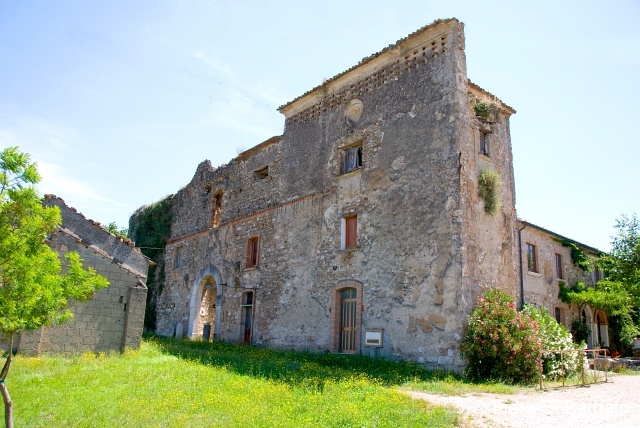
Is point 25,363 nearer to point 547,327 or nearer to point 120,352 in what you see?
point 120,352

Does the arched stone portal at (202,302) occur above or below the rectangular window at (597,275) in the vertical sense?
below

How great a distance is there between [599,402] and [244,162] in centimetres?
1625

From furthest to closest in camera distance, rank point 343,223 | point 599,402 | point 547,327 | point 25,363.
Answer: point 343,223 < point 547,327 < point 25,363 < point 599,402

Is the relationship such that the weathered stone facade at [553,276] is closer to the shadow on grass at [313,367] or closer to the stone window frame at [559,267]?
the stone window frame at [559,267]

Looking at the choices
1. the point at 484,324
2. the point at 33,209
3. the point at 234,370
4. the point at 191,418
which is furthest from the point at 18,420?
the point at 484,324

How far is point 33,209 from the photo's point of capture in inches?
269

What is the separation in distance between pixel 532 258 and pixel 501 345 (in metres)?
7.48

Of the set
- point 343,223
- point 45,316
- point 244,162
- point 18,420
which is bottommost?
point 18,420

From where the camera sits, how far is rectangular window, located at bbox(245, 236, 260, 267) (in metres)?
19.7

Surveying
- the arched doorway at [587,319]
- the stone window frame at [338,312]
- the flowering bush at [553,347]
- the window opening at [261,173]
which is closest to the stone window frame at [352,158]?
the stone window frame at [338,312]

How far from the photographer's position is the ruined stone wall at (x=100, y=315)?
1248 centimetres

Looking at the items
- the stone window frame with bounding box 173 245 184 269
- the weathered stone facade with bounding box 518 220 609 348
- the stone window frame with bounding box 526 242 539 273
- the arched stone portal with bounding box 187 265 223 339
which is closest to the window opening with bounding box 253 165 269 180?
the arched stone portal with bounding box 187 265 223 339

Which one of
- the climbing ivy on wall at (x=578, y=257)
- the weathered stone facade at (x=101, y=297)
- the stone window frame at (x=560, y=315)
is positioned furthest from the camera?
the climbing ivy on wall at (x=578, y=257)

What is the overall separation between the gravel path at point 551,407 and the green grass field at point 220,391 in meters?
0.52
